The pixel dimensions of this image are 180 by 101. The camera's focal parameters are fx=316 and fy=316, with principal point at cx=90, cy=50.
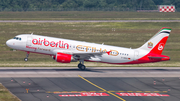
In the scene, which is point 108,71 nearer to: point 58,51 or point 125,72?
point 125,72

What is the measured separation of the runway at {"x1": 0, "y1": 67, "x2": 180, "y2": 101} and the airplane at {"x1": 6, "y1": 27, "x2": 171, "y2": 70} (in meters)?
2.02

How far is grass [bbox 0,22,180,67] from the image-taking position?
66062 mm

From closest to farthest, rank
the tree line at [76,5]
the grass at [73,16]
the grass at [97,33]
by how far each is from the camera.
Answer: the grass at [97,33] → the grass at [73,16] → the tree line at [76,5]

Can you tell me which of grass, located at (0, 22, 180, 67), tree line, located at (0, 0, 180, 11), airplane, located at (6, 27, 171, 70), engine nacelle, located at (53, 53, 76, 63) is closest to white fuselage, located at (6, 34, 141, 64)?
airplane, located at (6, 27, 171, 70)

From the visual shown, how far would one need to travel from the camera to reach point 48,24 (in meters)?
104

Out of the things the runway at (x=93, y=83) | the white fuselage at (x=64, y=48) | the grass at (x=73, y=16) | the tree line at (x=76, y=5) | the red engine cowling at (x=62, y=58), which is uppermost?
the tree line at (x=76, y=5)

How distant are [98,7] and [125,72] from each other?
125m

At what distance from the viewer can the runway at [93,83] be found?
3374cm

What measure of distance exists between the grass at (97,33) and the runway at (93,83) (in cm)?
1182

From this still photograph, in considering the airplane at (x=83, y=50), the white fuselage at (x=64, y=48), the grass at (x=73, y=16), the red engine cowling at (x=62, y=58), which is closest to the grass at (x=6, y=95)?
the red engine cowling at (x=62, y=58)

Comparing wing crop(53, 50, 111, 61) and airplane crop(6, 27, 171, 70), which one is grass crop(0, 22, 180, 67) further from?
wing crop(53, 50, 111, 61)

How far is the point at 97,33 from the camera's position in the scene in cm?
9212

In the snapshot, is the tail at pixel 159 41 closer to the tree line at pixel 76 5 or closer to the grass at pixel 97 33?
the grass at pixel 97 33

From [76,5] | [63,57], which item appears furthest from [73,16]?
[63,57]
